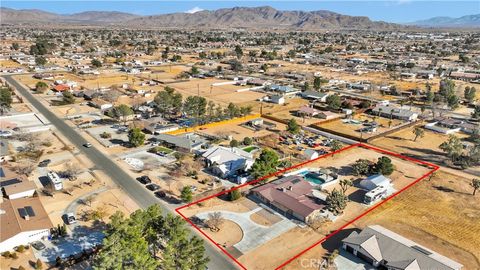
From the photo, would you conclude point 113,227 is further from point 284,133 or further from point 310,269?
point 284,133

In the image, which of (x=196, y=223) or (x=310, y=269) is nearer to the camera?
(x=310, y=269)

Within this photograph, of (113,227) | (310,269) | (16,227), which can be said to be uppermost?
(113,227)

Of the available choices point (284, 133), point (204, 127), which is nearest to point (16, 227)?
point (204, 127)

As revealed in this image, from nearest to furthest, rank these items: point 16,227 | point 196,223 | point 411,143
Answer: point 16,227
point 196,223
point 411,143

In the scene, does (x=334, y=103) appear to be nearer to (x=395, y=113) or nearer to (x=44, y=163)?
(x=395, y=113)

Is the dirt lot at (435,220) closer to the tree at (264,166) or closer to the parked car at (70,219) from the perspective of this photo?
the tree at (264,166)

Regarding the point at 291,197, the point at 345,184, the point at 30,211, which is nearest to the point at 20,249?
the point at 30,211

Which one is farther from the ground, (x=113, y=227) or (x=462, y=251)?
(x=113, y=227)
